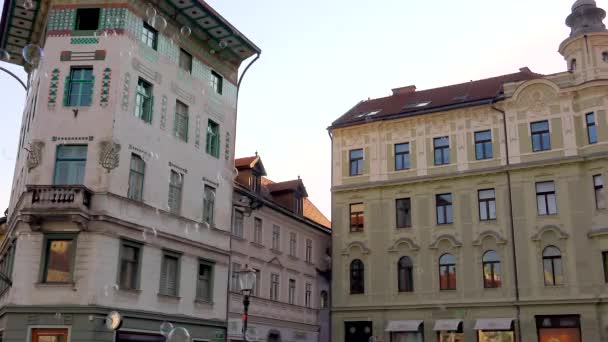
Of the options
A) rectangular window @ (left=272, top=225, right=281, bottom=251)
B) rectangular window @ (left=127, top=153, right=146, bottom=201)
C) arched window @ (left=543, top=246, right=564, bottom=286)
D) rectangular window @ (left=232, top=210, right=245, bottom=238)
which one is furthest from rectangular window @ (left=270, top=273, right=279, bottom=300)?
arched window @ (left=543, top=246, right=564, bottom=286)

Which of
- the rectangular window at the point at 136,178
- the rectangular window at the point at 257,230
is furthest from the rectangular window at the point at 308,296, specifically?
the rectangular window at the point at 136,178

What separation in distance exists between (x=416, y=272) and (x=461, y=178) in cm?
615

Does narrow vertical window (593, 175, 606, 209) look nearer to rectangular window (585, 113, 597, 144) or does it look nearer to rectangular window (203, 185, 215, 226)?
rectangular window (585, 113, 597, 144)

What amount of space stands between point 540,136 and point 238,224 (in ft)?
58.4

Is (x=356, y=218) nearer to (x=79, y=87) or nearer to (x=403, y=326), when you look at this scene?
(x=403, y=326)

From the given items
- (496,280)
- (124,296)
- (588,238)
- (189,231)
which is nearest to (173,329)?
(124,296)

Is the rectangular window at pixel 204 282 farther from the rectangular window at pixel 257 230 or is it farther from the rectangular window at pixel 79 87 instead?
the rectangular window at pixel 79 87

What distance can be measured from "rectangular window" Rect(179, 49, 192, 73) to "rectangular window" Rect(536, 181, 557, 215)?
20.2m

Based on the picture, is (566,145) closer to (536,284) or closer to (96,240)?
(536,284)

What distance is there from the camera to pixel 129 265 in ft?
90.4

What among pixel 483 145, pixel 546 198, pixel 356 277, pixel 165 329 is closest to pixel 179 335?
pixel 165 329

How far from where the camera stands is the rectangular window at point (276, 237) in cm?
4066

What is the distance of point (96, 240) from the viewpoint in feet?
85.3

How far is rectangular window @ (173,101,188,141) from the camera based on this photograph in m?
31.5
